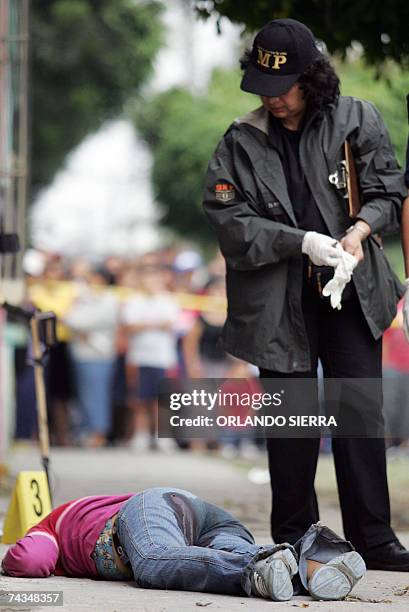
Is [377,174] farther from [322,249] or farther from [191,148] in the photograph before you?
[191,148]

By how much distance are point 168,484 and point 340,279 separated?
4.49 metres

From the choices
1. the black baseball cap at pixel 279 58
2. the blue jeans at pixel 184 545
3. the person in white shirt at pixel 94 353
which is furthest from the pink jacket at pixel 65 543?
the person in white shirt at pixel 94 353

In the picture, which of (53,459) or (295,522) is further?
(53,459)

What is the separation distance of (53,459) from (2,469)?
2541 mm

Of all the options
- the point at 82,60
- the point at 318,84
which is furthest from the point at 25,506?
the point at 82,60

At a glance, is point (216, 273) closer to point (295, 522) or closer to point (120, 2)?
point (120, 2)

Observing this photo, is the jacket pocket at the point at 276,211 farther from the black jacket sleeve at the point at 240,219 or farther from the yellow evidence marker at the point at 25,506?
the yellow evidence marker at the point at 25,506

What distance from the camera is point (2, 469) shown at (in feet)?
30.8

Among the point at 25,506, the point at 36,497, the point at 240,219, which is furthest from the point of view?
the point at 36,497

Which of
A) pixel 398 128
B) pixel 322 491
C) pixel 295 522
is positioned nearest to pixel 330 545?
pixel 295 522

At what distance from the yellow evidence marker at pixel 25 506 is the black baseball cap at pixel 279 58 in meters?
1.84

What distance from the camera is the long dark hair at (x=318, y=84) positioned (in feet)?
17.6

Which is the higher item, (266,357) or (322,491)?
(266,357)

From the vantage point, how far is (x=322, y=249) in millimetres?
5141
